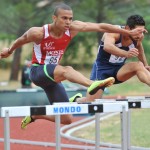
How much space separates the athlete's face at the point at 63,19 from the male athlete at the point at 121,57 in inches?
28.2

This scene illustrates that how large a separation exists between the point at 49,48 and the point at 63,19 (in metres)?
0.41

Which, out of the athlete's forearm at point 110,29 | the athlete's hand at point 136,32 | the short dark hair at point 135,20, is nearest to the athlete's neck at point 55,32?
the athlete's forearm at point 110,29

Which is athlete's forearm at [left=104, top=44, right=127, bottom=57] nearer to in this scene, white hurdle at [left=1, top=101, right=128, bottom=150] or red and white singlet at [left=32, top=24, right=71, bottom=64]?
red and white singlet at [left=32, top=24, right=71, bottom=64]

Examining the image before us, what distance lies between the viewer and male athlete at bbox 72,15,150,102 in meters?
8.49

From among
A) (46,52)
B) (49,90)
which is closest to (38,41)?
(46,52)

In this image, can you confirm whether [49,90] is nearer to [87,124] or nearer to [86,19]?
[87,124]

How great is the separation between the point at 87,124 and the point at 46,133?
1.83 metres

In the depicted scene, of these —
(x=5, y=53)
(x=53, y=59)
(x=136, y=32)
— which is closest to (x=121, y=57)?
(x=136, y=32)

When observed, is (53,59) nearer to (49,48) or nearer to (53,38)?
(49,48)

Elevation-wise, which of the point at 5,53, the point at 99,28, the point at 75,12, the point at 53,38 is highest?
the point at 75,12

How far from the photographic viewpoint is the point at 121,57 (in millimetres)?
9023

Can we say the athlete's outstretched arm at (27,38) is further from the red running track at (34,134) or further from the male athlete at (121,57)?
the red running track at (34,134)

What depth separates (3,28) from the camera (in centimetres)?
3647

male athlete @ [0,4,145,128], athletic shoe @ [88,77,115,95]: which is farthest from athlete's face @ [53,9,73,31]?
athletic shoe @ [88,77,115,95]
